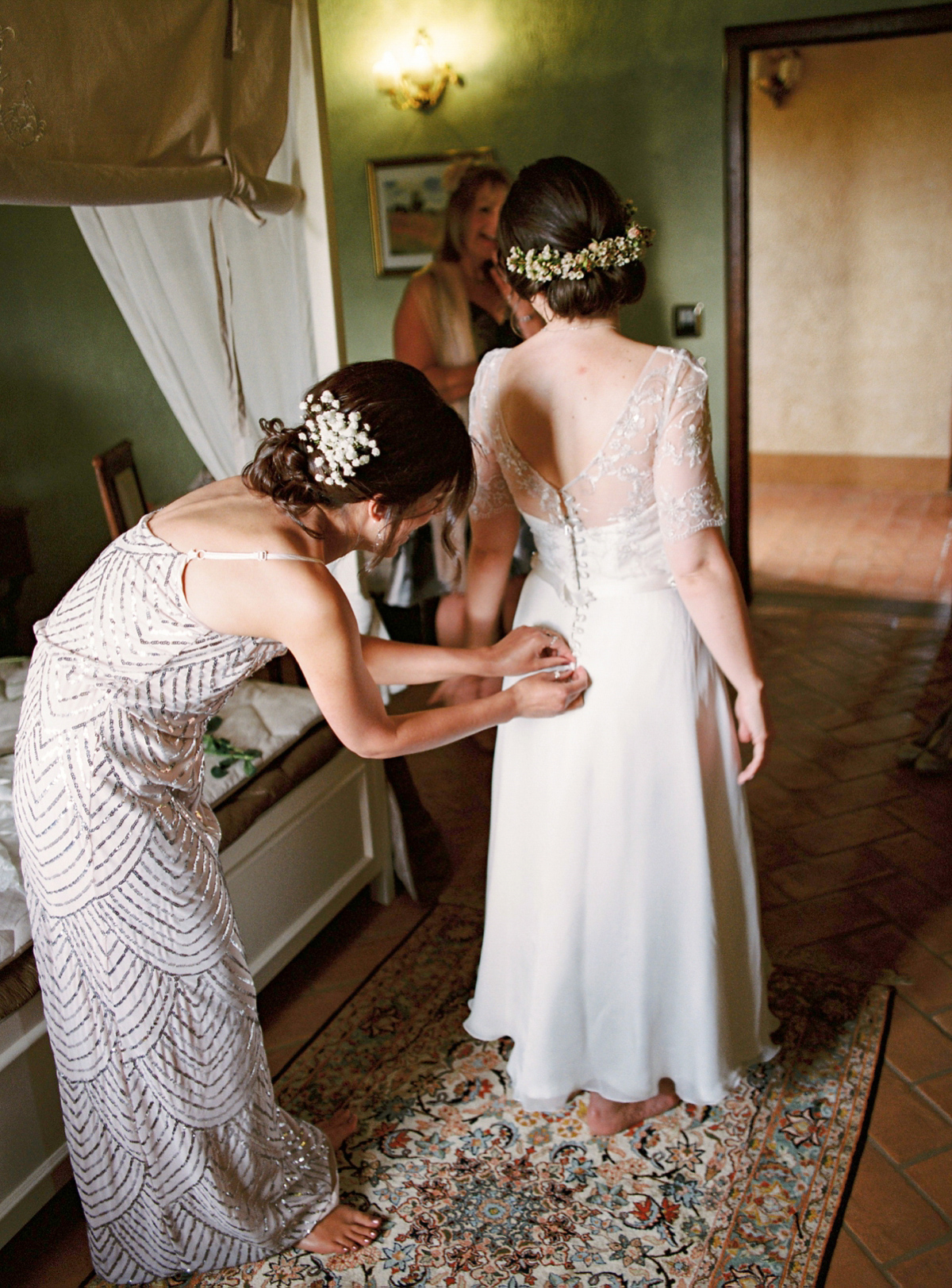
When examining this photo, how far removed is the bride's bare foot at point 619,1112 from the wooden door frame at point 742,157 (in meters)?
3.03

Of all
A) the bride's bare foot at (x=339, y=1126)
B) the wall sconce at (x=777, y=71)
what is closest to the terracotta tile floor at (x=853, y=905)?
the bride's bare foot at (x=339, y=1126)

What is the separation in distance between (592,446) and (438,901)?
1580 mm

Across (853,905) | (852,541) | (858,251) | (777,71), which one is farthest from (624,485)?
(777,71)

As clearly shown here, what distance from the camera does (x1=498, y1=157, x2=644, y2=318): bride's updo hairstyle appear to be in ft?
5.40

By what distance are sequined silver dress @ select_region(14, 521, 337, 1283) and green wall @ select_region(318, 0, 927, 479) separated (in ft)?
11.3

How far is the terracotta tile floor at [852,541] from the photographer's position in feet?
17.7

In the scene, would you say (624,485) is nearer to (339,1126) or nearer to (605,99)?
(339,1126)

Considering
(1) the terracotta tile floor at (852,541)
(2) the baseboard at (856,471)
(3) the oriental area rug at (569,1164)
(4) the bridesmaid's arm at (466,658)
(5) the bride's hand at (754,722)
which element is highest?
(4) the bridesmaid's arm at (466,658)

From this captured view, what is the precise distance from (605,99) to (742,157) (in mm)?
600

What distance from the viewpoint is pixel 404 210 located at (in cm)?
493

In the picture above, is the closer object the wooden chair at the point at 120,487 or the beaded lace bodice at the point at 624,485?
the beaded lace bodice at the point at 624,485

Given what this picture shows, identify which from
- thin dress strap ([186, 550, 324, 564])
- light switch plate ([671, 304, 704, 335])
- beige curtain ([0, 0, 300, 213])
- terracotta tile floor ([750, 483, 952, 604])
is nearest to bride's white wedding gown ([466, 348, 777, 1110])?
thin dress strap ([186, 550, 324, 564])

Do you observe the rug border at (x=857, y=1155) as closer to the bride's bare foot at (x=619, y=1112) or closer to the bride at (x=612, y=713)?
the bride at (x=612, y=713)

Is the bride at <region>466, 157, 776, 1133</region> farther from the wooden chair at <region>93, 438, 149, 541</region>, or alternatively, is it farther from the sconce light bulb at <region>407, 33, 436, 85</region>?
the sconce light bulb at <region>407, 33, 436, 85</region>
